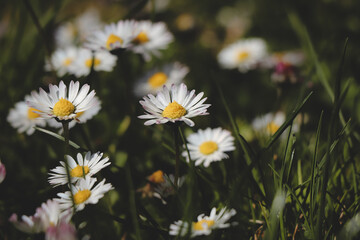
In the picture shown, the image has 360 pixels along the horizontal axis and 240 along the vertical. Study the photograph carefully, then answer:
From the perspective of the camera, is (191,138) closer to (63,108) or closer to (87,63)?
(63,108)

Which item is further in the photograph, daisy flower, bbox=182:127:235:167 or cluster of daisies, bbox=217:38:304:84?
cluster of daisies, bbox=217:38:304:84

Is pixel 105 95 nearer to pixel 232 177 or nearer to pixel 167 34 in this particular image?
pixel 167 34

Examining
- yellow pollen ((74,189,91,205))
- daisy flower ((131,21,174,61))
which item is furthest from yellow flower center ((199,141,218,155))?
daisy flower ((131,21,174,61))

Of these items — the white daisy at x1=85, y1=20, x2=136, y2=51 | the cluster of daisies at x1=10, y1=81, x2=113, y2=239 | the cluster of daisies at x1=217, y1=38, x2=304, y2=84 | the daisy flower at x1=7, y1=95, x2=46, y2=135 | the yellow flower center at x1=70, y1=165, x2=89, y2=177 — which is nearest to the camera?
the cluster of daisies at x1=10, y1=81, x2=113, y2=239

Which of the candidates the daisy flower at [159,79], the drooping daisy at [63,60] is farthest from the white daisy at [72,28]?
the daisy flower at [159,79]

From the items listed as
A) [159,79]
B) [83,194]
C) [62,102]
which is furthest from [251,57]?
[83,194]

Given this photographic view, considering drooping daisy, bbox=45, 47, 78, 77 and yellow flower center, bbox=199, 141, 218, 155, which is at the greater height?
drooping daisy, bbox=45, 47, 78, 77

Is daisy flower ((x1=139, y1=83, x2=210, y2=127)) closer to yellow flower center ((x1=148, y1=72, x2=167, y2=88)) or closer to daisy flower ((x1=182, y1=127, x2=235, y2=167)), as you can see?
daisy flower ((x1=182, y1=127, x2=235, y2=167))
